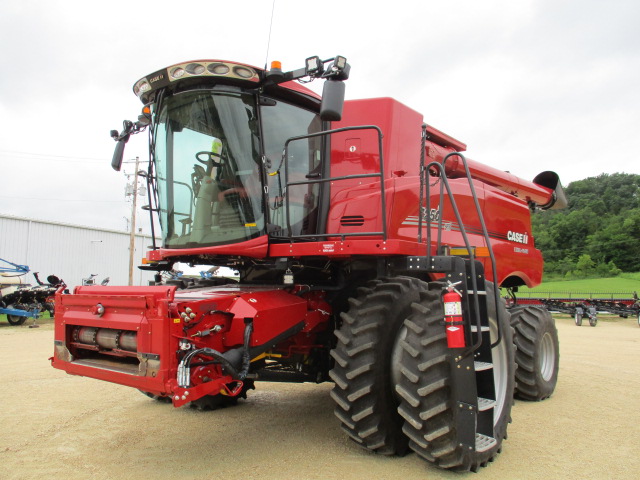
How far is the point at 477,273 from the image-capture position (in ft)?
13.3

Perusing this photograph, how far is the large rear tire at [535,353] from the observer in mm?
6227

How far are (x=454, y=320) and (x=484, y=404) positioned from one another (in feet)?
2.66

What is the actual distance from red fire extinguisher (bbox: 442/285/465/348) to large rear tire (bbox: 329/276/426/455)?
619 millimetres

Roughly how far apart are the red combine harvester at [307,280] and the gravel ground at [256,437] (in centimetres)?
37

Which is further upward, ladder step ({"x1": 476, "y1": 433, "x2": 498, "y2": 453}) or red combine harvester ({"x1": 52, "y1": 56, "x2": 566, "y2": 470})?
red combine harvester ({"x1": 52, "y1": 56, "x2": 566, "y2": 470})

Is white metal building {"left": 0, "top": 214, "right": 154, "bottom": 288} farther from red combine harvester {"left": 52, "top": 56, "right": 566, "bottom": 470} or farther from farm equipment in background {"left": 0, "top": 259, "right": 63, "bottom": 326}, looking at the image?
red combine harvester {"left": 52, "top": 56, "right": 566, "bottom": 470}

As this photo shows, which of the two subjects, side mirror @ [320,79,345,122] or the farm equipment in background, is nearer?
side mirror @ [320,79,345,122]

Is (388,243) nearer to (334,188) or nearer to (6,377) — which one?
(334,188)

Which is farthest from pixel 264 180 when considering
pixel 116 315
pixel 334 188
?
pixel 116 315

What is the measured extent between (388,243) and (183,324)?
1.72m

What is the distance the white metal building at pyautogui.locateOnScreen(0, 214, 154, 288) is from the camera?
79.5ft

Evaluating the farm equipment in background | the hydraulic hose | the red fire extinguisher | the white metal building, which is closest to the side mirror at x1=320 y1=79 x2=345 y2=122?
the red fire extinguisher

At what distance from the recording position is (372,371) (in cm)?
393

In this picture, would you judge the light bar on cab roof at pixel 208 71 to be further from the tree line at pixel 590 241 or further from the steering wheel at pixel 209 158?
the tree line at pixel 590 241
